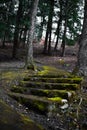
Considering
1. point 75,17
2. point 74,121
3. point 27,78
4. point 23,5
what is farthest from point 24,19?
point 74,121

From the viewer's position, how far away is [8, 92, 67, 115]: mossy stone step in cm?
849

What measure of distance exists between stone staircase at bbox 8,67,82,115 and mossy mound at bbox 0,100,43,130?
942 millimetres

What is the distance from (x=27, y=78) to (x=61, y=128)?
436 centimetres

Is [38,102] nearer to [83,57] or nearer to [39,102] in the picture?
[39,102]

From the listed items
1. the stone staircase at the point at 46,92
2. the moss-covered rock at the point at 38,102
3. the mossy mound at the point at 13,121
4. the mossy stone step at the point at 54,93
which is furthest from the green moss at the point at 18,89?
the mossy mound at the point at 13,121

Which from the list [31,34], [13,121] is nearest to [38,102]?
[13,121]

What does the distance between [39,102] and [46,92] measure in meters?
0.87

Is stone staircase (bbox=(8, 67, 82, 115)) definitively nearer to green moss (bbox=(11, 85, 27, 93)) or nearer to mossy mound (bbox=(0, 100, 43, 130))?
green moss (bbox=(11, 85, 27, 93))

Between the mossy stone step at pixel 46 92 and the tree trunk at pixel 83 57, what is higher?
the tree trunk at pixel 83 57

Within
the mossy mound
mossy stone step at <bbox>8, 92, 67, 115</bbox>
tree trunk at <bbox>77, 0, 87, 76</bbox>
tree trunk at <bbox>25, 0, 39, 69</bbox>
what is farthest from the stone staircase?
tree trunk at <bbox>25, 0, 39, 69</bbox>

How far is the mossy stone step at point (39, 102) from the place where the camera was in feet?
27.9

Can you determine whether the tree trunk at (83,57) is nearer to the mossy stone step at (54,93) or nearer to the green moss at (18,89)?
the mossy stone step at (54,93)

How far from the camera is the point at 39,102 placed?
28.6 feet

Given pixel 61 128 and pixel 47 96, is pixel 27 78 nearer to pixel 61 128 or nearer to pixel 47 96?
pixel 47 96
